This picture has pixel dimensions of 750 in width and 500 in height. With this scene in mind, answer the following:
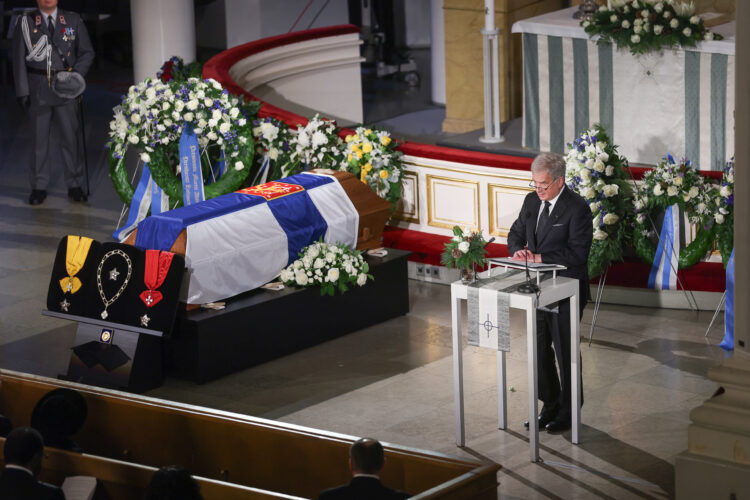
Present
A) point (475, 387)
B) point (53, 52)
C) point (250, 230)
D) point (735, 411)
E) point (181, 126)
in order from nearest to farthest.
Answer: point (735, 411), point (475, 387), point (250, 230), point (181, 126), point (53, 52)

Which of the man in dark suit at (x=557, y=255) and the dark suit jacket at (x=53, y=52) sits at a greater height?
the dark suit jacket at (x=53, y=52)

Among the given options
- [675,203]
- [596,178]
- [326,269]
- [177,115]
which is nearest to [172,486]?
[326,269]

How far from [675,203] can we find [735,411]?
10.8ft

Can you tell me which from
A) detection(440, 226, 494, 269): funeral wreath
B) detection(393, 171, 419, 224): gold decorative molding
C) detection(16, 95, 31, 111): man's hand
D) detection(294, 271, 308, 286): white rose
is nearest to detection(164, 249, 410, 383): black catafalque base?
detection(294, 271, 308, 286): white rose

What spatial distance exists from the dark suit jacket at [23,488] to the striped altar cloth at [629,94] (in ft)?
23.1

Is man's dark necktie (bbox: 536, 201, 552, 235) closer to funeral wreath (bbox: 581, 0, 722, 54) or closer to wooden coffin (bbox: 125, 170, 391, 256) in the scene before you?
wooden coffin (bbox: 125, 170, 391, 256)

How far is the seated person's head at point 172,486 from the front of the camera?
14.4 ft

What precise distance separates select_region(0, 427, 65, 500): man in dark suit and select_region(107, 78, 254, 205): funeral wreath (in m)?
5.19

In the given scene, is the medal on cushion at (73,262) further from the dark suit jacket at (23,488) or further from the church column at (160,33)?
the church column at (160,33)

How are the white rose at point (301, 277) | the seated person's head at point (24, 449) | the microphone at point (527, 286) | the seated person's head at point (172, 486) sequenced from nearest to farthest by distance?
the seated person's head at point (172, 486), the seated person's head at point (24, 449), the microphone at point (527, 286), the white rose at point (301, 277)

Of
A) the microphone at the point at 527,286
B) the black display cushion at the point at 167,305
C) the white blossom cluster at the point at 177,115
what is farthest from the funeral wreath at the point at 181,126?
the microphone at the point at 527,286

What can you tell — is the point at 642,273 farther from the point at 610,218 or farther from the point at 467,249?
the point at 467,249

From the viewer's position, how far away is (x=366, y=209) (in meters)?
8.95

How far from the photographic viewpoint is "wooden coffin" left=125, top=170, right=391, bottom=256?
8914 mm
